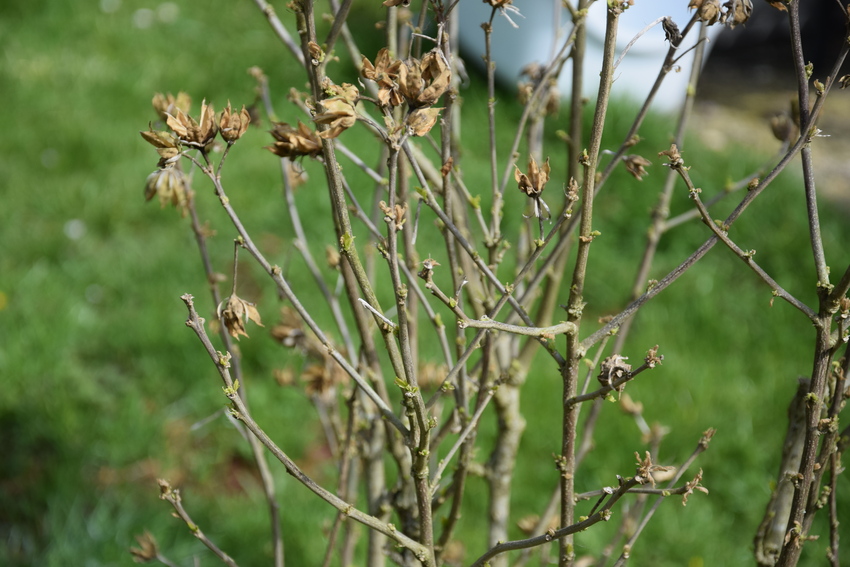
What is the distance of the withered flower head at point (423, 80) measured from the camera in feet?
2.57

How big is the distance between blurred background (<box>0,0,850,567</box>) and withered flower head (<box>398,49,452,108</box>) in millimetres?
1576

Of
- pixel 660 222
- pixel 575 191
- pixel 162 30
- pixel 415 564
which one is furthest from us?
pixel 162 30

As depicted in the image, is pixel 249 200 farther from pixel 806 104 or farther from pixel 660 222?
pixel 806 104

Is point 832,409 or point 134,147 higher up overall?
point 832,409

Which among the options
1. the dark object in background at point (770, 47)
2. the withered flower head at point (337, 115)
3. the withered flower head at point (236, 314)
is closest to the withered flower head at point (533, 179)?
the withered flower head at point (337, 115)

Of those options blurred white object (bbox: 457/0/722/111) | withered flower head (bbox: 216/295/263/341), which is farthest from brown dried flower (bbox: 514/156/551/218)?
blurred white object (bbox: 457/0/722/111)

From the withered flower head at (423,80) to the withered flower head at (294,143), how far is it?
15 centimetres

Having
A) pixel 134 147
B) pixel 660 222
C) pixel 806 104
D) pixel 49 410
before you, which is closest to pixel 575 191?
pixel 806 104

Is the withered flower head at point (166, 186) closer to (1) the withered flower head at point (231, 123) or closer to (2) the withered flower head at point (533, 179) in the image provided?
(1) the withered flower head at point (231, 123)

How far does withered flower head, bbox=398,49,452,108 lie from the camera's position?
783 mm

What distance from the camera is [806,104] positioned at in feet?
3.20

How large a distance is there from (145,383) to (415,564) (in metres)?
1.61

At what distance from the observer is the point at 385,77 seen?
80 cm

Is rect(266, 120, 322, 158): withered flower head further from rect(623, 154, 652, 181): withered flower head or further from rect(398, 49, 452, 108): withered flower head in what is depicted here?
Result: rect(623, 154, 652, 181): withered flower head
